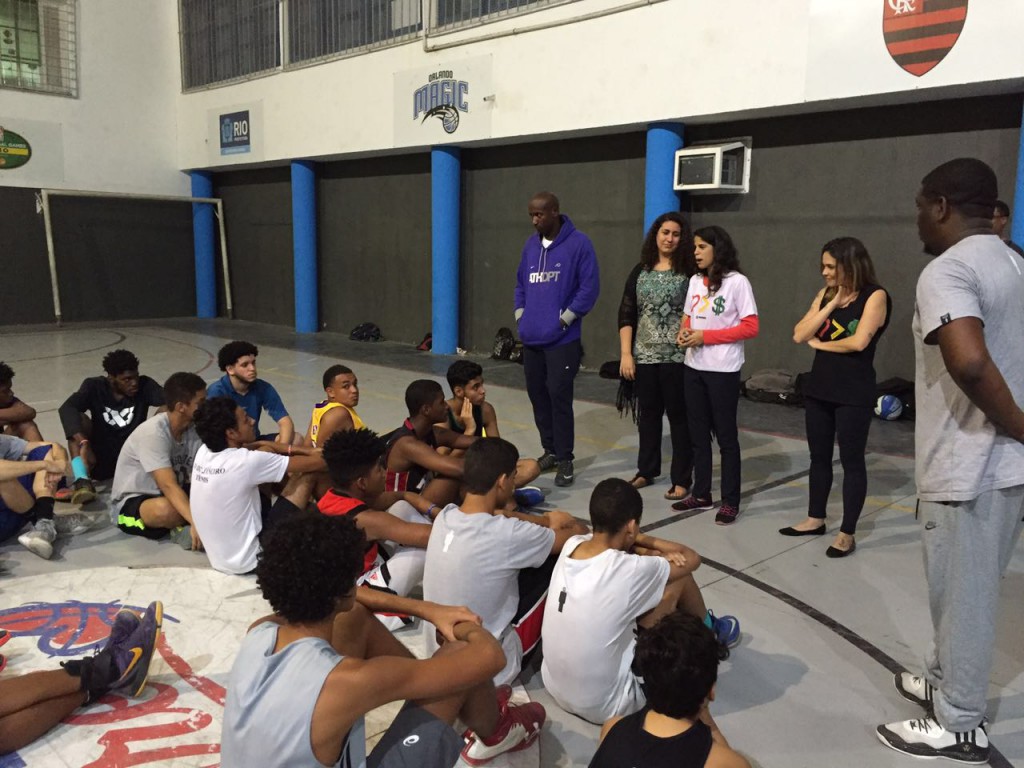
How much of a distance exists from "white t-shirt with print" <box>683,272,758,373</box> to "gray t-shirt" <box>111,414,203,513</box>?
9.05ft

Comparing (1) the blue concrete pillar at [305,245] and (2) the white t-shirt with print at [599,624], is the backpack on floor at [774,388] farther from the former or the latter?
(1) the blue concrete pillar at [305,245]

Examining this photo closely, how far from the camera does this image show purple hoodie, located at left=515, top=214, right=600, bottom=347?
5285 mm

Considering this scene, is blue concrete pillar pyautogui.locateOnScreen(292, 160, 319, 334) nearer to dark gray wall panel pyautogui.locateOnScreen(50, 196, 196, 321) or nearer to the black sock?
dark gray wall panel pyautogui.locateOnScreen(50, 196, 196, 321)

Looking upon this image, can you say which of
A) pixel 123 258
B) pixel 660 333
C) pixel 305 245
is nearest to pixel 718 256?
pixel 660 333

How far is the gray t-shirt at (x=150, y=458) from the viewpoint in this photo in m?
4.12

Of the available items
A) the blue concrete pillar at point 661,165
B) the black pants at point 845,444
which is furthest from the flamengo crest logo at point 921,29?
the black pants at point 845,444

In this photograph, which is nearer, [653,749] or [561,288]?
[653,749]

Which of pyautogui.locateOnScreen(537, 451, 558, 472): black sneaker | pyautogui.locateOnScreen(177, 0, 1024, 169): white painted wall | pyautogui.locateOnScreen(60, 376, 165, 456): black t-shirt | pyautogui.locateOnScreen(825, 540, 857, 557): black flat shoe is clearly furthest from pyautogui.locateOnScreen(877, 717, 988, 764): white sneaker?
pyautogui.locateOnScreen(177, 0, 1024, 169): white painted wall

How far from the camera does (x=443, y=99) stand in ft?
35.0

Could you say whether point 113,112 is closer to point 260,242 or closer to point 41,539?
point 260,242

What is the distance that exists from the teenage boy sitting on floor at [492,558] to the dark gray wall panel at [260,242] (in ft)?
40.9

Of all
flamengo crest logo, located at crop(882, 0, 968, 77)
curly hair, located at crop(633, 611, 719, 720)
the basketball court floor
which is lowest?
the basketball court floor

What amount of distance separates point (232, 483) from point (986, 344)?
2.94 meters

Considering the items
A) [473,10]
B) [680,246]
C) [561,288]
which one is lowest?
[561,288]
